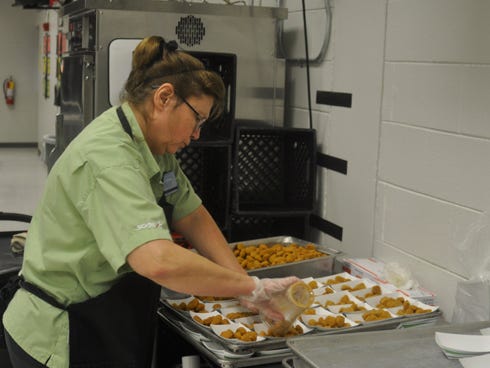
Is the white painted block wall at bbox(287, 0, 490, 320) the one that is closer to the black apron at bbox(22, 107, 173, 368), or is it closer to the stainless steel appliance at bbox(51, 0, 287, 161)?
the stainless steel appliance at bbox(51, 0, 287, 161)

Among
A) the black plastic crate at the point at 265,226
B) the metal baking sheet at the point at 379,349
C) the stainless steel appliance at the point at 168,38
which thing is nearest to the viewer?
the metal baking sheet at the point at 379,349

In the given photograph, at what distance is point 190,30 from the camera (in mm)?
2986

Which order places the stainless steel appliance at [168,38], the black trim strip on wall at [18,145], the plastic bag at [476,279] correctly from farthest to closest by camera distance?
the black trim strip on wall at [18,145]
the stainless steel appliance at [168,38]
the plastic bag at [476,279]

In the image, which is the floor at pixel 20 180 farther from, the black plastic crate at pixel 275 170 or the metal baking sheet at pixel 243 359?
the metal baking sheet at pixel 243 359

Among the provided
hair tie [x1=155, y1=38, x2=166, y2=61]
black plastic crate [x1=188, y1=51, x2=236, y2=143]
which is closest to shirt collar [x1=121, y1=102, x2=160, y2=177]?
hair tie [x1=155, y1=38, x2=166, y2=61]

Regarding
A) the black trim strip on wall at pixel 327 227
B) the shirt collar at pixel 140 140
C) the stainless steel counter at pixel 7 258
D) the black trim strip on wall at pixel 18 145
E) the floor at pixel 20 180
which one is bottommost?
the floor at pixel 20 180

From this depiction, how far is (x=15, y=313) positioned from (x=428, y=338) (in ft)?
3.66

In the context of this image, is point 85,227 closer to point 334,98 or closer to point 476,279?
point 476,279

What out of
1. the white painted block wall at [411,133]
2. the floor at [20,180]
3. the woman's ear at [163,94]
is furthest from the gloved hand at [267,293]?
the floor at [20,180]

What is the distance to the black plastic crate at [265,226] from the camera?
Answer: 312 cm

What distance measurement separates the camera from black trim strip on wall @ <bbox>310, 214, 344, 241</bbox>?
2.97m

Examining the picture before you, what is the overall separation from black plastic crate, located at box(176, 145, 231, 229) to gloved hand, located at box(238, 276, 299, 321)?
0.96 m

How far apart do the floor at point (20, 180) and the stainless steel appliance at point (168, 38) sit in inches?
113

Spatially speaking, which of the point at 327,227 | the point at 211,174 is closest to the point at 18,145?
the point at 211,174
